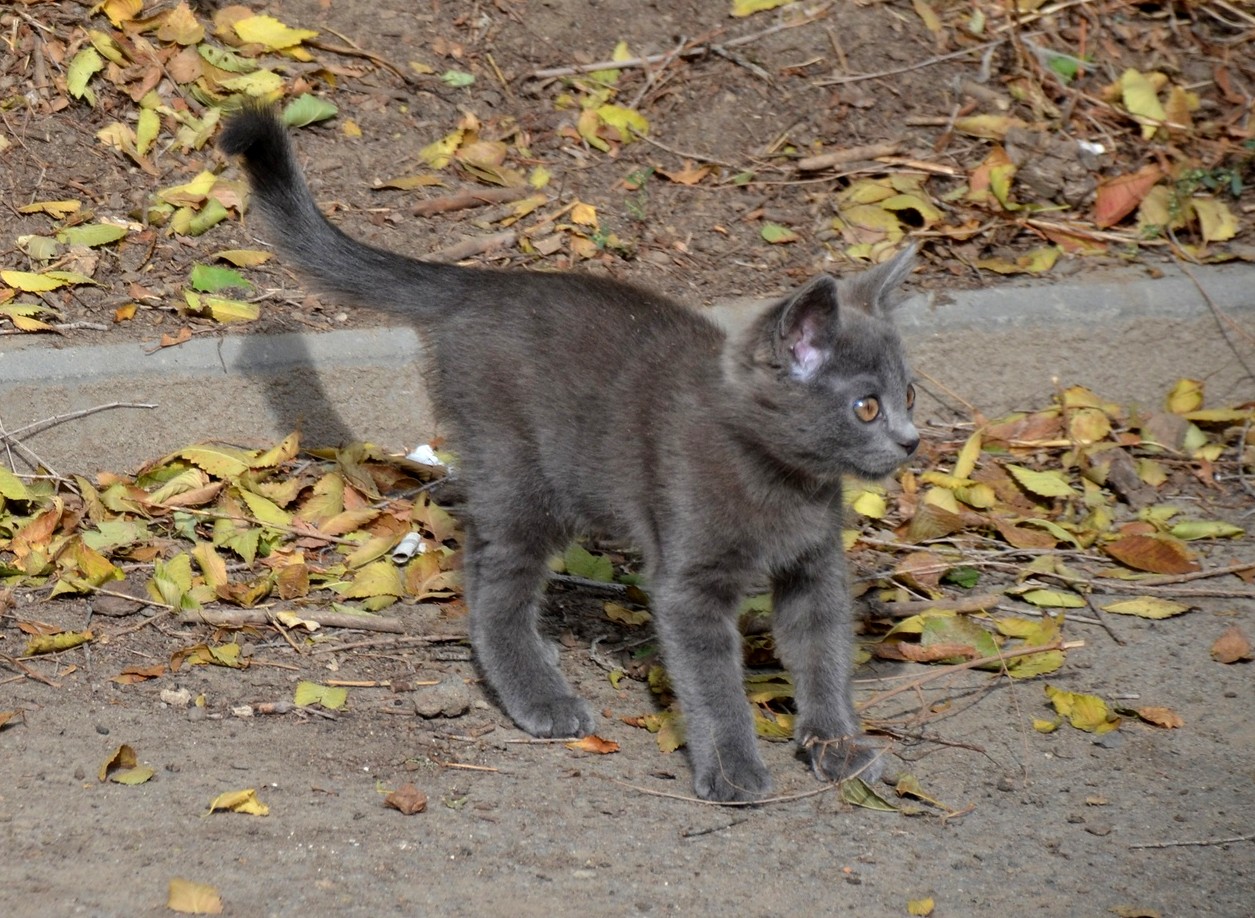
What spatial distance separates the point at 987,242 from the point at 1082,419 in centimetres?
88

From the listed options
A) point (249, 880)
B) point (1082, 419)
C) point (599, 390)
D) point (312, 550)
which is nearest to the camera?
point (249, 880)

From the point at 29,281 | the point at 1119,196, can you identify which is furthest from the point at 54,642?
the point at 1119,196

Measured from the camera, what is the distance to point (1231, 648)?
3.98 meters

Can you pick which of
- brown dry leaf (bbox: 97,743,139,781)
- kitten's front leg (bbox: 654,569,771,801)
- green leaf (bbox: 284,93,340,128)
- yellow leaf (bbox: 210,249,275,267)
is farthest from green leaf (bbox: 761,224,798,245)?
brown dry leaf (bbox: 97,743,139,781)

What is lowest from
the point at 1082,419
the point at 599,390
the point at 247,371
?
the point at 1082,419

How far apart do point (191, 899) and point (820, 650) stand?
5.57 feet

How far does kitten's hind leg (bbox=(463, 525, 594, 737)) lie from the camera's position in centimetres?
371

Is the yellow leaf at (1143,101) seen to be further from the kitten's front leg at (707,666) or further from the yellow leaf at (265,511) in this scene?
the yellow leaf at (265,511)

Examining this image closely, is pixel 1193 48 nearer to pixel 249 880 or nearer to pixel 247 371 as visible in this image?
pixel 247 371

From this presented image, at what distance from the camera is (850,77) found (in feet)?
19.8

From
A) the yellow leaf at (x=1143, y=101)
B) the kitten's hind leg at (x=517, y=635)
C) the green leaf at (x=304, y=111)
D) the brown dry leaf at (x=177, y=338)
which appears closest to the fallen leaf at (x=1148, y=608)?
the kitten's hind leg at (x=517, y=635)

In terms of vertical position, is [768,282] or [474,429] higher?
[474,429]

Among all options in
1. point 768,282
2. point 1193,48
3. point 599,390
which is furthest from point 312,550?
point 1193,48

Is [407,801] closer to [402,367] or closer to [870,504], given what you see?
[402,367]
